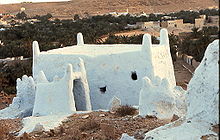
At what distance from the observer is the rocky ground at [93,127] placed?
892 cm

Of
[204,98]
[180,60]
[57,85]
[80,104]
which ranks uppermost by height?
[204,98]

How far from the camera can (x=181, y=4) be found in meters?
108

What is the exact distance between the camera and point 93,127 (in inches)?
391

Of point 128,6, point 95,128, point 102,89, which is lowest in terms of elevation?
point 128,6

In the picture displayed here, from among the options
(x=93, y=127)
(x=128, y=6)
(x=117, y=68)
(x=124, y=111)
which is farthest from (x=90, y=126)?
(x=128, y=6)

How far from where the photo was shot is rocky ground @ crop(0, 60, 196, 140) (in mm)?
8920

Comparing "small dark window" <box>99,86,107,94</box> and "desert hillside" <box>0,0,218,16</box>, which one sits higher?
"small dark window" <box>99,86,107,94</box>

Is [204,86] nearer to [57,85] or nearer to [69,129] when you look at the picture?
[69,129]

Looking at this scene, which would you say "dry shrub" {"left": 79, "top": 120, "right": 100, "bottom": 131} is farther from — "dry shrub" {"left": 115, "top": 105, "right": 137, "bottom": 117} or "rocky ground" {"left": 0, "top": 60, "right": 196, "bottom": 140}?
"dry shrub" {"left": 115, "top": 105, "right": 137, "bottom": 117}

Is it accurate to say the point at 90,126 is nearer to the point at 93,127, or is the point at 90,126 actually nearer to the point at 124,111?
the point at 93,127

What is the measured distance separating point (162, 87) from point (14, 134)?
423 cm

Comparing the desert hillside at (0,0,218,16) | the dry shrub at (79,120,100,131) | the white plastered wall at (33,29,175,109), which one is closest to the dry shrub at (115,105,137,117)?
the dry shrub at (79,120,100,131)

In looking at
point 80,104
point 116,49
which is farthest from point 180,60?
point 80,104

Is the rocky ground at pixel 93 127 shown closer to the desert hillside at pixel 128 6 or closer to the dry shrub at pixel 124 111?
the dry shrub at pixel 124 111
